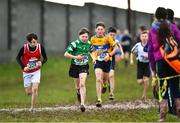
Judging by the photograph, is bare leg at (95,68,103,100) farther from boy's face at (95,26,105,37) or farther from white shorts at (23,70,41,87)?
white shorts at (23,70,41,87)

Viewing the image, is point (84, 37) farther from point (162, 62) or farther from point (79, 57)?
point (162, 62)

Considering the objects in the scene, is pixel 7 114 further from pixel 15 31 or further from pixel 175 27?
pixel 15 31

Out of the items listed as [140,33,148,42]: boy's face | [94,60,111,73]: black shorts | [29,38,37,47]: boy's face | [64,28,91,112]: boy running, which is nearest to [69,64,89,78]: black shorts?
[64,28,91,112]: boy running

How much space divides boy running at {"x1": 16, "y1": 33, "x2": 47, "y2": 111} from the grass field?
143 cm

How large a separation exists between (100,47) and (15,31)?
74.1 feet

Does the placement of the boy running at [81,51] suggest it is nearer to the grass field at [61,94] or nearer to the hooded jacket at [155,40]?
the grass field at [61,94]

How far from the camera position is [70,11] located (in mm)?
47469

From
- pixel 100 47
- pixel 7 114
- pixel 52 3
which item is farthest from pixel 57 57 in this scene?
pixel 7 114

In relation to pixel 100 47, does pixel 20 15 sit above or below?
above

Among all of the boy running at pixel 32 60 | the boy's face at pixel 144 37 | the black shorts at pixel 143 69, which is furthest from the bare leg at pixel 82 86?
the black shorts at pixel 143 69

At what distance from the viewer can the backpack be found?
14625 mm

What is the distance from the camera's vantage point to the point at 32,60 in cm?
1916

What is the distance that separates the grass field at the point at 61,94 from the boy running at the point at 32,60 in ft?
4.68

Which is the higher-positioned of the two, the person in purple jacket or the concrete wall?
the concrete wall
